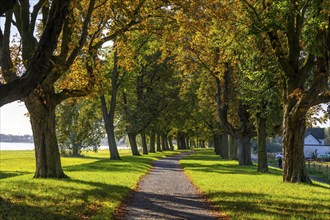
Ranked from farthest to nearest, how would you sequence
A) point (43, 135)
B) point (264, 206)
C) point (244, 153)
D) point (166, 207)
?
point (244, 153) → point (43, 135) → point (166, 207) → point (264, 206)

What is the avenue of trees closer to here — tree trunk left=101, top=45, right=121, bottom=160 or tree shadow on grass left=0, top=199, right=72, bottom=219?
tree shadow on grass left=0, top=199, right=72, bottom=219

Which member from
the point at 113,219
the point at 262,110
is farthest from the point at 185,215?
the point at 262,110

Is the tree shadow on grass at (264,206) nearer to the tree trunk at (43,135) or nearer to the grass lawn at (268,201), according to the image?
the grass lawn at (268,201)

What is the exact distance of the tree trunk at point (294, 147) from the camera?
19500 millimetres

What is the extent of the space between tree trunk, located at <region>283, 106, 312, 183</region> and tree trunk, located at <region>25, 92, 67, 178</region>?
37.0ft

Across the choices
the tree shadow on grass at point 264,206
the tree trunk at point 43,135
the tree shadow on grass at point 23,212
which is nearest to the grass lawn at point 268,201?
the tree shadow on grass at point 264,206

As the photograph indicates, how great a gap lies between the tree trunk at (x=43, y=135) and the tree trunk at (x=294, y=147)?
37.0ft

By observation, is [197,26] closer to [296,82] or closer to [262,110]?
[296,82]

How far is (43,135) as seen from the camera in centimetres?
1880

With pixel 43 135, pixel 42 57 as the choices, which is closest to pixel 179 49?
pixel 43 135

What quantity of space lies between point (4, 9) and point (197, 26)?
41.3 feet

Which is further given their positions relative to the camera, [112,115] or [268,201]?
[112,115]

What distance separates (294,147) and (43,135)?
12.1 meters

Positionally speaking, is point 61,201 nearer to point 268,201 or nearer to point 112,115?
point 268,201
